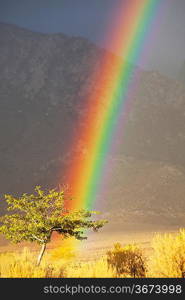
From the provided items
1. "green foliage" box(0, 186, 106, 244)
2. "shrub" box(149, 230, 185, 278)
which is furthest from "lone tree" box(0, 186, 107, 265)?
"shrub" box(149, 230, 185, 278)

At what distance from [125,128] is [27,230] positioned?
91.0 meters

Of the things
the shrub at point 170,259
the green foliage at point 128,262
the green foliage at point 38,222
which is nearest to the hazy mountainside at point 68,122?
the green foliage at point 38,222

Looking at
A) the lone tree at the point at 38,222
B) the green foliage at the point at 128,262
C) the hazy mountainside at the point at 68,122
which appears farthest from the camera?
the hazy mountainside at the point at 68,122

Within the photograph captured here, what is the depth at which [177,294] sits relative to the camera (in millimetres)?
5102

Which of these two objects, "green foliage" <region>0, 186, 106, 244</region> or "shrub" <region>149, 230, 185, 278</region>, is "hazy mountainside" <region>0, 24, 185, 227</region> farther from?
"shrub" <region>149, 230, 185, 278</region>

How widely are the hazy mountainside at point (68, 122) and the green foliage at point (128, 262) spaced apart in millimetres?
46272

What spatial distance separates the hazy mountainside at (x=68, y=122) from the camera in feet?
228

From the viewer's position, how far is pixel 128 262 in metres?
11.8

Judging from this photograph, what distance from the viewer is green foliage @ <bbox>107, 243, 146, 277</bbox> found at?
11.0 meters

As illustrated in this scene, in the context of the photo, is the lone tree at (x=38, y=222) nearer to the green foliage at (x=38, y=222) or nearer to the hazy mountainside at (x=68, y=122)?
the green foliage at (x=38, y=222)

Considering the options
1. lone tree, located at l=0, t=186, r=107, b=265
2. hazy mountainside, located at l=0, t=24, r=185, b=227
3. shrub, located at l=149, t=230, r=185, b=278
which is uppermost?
hazy mountainside, located at l=0, t=24, r=185, b=227

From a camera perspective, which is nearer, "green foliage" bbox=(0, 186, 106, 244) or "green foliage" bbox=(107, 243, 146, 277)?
"green foliage" bbox=(107, 243, 146, 277)

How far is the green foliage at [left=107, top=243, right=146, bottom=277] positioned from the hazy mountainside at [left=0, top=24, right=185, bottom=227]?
4627 centimetres

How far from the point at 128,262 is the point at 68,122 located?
9413 centimetres
